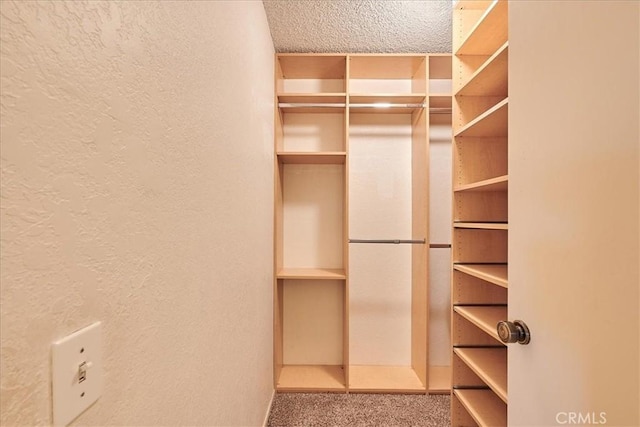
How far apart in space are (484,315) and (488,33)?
132 cm

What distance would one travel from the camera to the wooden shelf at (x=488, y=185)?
3.74 ft

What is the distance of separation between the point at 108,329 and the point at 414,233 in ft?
7.10

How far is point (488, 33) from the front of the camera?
1.39 metres

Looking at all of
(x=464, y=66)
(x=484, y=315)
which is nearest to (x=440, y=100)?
(x=464, y=66)

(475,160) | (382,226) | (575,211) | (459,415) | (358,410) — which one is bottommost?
(358,410)

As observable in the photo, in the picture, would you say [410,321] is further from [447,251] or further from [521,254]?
[521,254]

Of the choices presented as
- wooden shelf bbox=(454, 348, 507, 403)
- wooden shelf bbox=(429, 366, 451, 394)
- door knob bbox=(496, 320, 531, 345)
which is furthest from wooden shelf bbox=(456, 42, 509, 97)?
wooden shelf bbox=(429, 366, 451, 394)

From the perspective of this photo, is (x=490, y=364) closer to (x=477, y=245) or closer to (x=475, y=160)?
(x=477, y=245)

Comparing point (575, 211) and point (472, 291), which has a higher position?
point (575, 211)

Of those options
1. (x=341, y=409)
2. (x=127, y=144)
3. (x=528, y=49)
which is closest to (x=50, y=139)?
(x=127, y=144)

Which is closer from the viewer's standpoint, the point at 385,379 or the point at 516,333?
the point at 516,333

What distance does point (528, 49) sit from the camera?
842mm

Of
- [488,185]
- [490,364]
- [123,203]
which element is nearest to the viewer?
[123,203]

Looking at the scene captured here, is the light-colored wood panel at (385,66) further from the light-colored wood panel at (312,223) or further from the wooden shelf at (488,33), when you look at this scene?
the light-colored wood panel at (312,223)
